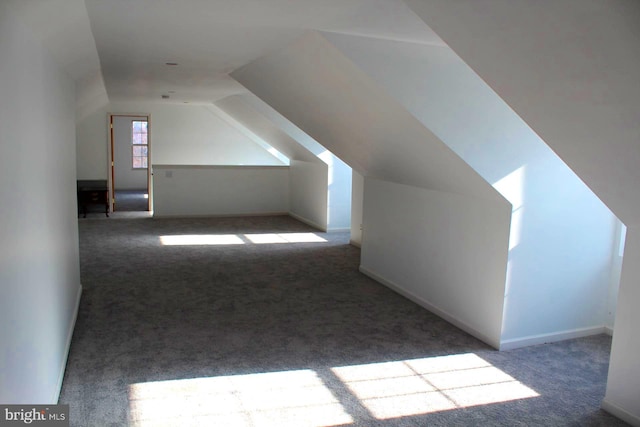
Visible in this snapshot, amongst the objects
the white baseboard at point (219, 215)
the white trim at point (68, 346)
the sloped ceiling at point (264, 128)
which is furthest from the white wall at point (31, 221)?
the white baseboard at point (219, 215)

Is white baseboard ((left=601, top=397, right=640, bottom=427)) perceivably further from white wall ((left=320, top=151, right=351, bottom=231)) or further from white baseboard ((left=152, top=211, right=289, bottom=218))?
white baseboard ((left=152, top=211, right=289, bottom=218))

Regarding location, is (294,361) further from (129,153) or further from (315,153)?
(129,153)

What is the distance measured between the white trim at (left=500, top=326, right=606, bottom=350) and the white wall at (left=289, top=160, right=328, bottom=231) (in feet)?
17.0

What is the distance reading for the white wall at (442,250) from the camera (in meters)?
4.29

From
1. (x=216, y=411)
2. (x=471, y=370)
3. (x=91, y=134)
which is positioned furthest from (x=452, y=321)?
(x=91, y=134)

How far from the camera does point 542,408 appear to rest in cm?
330

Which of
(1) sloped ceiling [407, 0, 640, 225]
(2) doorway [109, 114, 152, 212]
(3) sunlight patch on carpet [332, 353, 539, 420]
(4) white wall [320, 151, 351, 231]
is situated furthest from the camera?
(2) doorway [109, 114, 152, 212]

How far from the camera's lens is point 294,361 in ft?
12.8

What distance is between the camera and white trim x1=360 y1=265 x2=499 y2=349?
4395mm

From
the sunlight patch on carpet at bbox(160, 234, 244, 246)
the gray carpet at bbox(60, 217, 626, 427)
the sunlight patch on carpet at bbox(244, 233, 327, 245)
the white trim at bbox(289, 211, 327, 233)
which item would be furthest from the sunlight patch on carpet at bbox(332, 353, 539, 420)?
the white trim at bbox(289, 211, 327, 233)

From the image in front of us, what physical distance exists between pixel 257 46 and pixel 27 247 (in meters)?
2.36

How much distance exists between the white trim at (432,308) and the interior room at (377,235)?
1.5 inches

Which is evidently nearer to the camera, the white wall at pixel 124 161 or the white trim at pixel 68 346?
the white trim at pixel 68 346

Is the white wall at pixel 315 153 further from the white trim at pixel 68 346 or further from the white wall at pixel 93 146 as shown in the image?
the white trim at pixel 68 346
